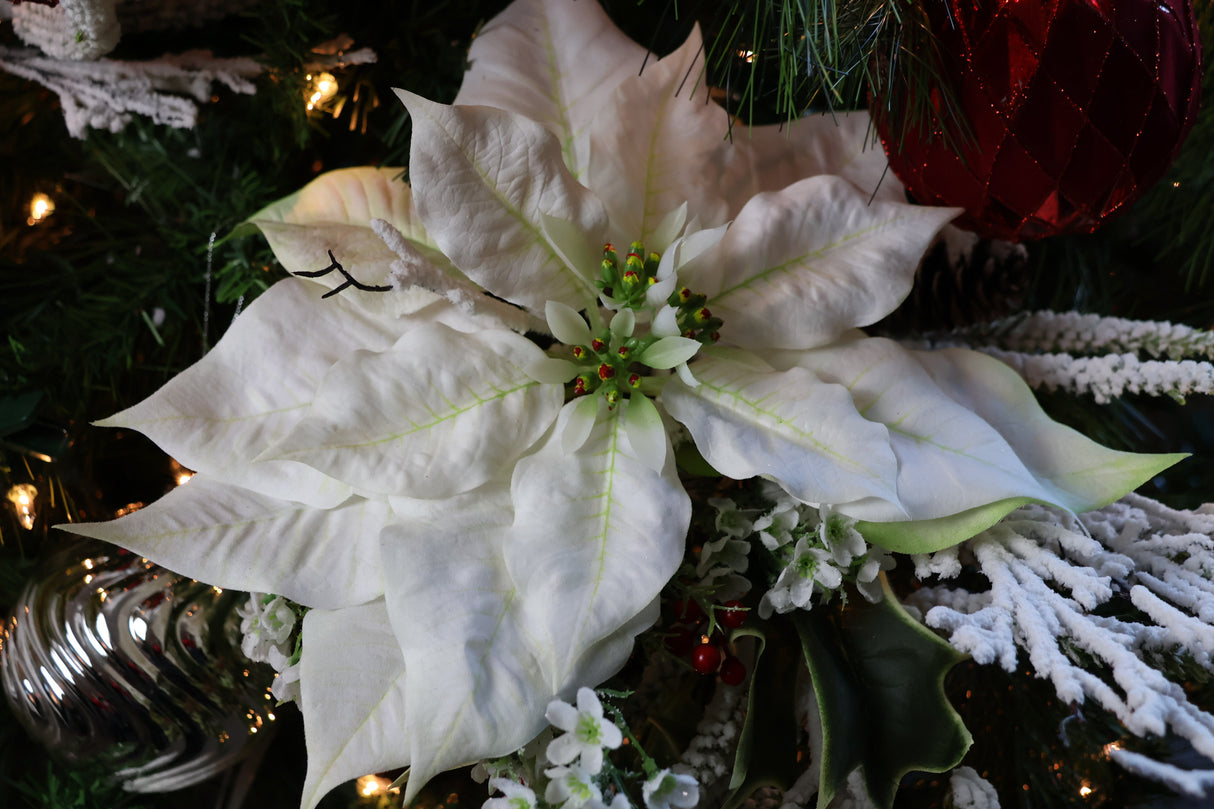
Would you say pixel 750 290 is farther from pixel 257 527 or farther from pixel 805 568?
pixel 257 527

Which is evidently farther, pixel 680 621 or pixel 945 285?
pixel 945 285

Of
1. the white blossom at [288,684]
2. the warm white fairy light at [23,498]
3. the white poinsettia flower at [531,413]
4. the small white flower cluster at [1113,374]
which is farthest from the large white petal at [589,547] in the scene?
the warm white fairy light at [23,498]

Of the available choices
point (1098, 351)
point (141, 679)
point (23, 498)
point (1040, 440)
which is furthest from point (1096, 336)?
point (23, 498)

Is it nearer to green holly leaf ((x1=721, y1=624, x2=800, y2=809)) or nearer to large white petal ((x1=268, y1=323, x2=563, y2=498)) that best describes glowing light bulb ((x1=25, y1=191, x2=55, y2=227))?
large white petal ((x1=268, y1=323, x2=563, y2=498))

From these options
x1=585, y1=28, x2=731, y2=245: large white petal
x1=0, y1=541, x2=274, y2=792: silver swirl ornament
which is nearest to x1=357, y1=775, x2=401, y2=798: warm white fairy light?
x1=0, y1=541, x2=274, y2=792: silver swirl ornament

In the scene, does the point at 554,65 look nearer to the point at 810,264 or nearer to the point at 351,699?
the point at 810,264

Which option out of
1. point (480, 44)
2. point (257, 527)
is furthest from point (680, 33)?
point (257, 527)

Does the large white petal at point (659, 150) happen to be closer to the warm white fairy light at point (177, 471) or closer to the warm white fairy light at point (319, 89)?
the warm white fairy light at point (319, 89)

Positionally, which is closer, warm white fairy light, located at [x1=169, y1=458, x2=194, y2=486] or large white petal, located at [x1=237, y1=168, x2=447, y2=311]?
large white petal, located at [x1=237, y1=168, x2=447, y2=311]
